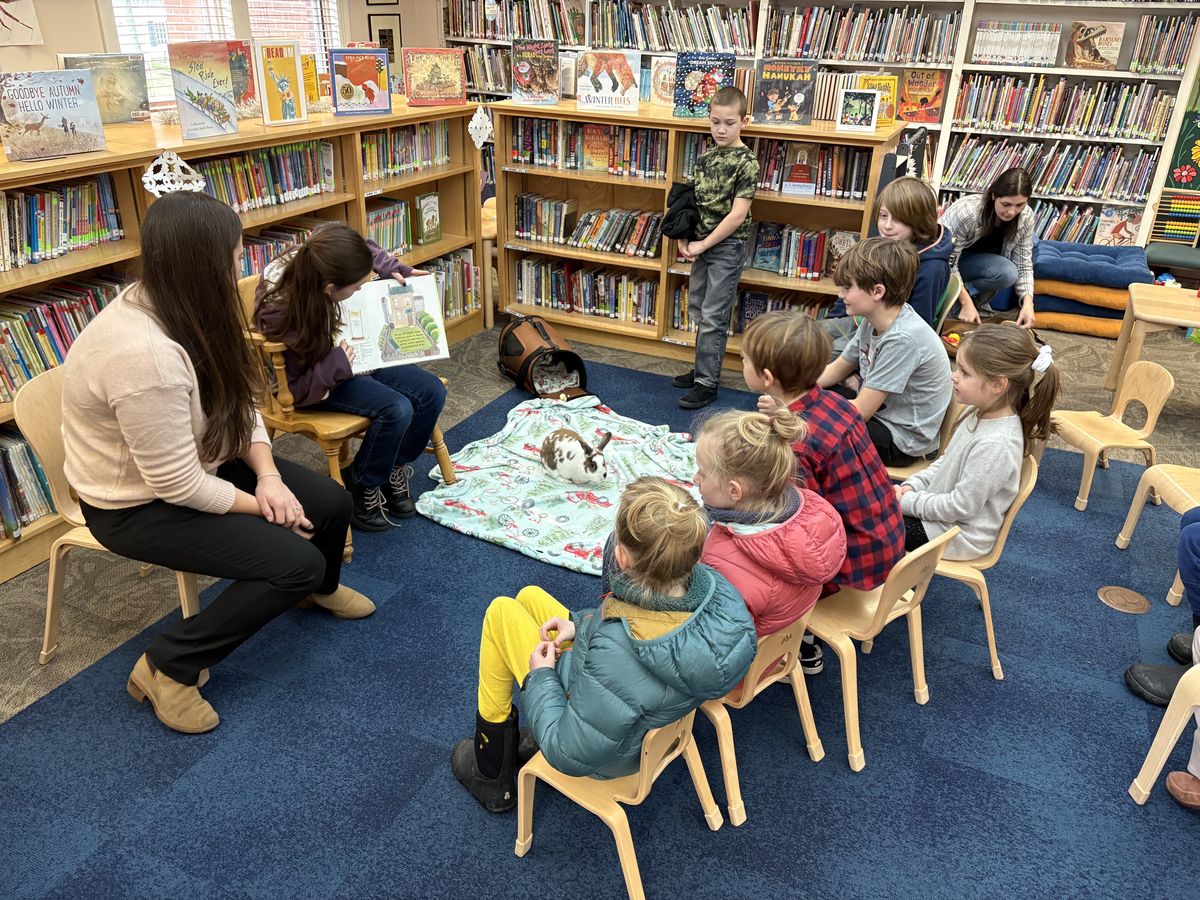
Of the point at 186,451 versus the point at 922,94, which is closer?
the point at 186,451

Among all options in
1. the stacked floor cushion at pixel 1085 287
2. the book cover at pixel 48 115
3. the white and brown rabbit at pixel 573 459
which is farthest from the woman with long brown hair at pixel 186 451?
the stacked floor cushion at pixel 1085 287

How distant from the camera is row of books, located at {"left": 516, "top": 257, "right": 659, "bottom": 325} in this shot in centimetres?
485

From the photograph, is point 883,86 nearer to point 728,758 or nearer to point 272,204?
point 272,204

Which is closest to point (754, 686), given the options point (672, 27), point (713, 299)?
point (713, 299)

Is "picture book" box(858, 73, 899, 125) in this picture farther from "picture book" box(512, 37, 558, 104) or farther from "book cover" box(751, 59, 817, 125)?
"picture book" box(512, 37, 558, 104)

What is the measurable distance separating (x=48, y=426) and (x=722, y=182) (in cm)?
290

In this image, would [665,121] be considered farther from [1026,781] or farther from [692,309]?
[1026,781]

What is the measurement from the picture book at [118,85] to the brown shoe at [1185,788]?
4061 millimetres

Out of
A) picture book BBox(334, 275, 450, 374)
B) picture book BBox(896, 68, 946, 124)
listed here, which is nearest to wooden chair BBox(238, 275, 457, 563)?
picture book BBox(334, 275, 450, 374)

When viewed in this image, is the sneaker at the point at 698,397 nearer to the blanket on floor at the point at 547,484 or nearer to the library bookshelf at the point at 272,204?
the blanket on floor at the point at 547,484

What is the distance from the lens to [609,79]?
4.40 meters

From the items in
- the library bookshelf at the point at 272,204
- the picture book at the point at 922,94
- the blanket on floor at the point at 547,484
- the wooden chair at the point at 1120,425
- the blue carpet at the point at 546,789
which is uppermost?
the picture book at the point at 922,94

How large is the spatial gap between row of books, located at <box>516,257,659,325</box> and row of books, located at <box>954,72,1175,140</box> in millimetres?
2701

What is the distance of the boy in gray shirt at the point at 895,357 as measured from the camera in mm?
2664
